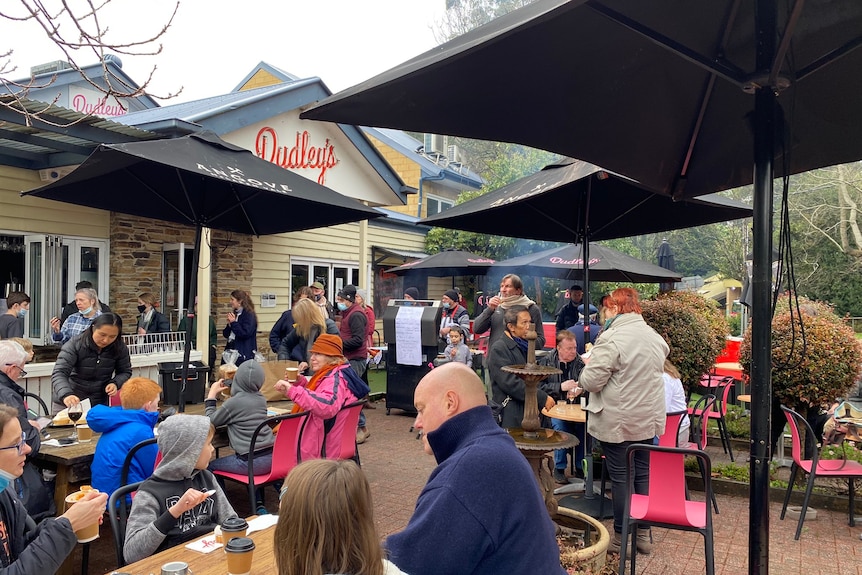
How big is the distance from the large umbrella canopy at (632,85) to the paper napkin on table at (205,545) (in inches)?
70.8

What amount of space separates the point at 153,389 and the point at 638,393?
3424mm

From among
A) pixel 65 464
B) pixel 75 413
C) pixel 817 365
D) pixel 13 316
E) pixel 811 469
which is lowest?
pixel 811 469

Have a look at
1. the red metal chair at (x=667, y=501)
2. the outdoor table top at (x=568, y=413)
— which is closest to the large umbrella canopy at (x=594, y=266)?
the outdoor table top at (x=568, y=413)

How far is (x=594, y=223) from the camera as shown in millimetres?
6332

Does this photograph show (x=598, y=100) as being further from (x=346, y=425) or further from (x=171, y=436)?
(x=346, y=425)

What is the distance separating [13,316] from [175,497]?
5.41m

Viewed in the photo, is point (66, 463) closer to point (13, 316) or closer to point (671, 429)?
point (13, 316)

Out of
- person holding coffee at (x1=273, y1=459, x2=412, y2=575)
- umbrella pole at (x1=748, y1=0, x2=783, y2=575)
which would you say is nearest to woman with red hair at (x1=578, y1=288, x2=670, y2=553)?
umbrella pole at (x1=748, y1=0, x2=783, y2=575)

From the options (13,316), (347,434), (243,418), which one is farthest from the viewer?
(13,316)

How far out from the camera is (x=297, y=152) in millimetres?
11352

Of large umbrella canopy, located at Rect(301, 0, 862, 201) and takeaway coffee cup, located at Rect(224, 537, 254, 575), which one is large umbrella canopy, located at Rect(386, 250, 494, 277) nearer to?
large umbrella canopy, located at Rect(301, 0, 862, 201)

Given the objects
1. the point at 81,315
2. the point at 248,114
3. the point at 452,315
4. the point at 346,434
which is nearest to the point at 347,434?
the point at 346,434

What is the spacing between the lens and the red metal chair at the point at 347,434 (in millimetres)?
4965

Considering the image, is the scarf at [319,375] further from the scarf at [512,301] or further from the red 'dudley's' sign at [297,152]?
the red 'dudley's' sign at [297,152]
